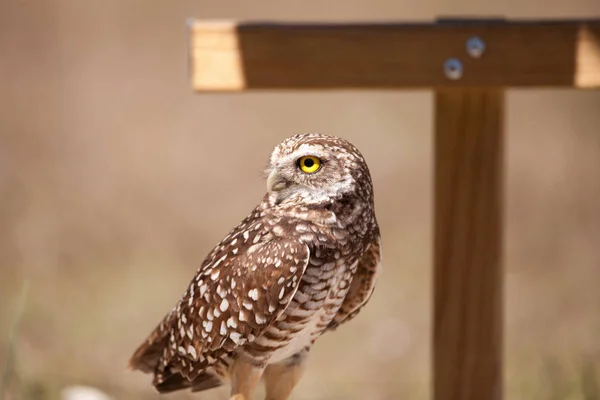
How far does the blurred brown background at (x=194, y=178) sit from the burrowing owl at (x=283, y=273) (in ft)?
9.36

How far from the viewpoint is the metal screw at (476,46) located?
2.49m

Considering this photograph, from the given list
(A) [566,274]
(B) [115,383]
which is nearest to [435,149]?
(B) [115,383]

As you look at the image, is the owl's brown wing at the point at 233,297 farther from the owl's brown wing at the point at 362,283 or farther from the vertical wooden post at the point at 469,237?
the vertical wooden post at the point at 469,237

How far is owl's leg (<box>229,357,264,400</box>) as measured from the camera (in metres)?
2.13

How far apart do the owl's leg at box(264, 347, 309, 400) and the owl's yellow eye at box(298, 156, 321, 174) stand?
23.5 inches

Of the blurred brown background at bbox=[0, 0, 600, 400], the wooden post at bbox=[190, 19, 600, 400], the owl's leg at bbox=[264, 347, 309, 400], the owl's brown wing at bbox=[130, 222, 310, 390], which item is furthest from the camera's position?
the blurred brown background at bbox=[0, 0, 600, 400]

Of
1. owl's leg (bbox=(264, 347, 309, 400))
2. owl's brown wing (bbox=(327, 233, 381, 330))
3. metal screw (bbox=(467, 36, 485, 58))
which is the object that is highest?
metal screw (bbox=(467, 36, 485, 58))

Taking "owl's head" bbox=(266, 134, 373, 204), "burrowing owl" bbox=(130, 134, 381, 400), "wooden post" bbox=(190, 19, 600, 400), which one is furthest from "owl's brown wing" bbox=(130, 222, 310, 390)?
"wooden post" bbox=(190, 19, 600, 400)

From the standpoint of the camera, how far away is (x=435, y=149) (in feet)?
9.46

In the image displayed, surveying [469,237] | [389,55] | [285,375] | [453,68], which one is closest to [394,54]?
[389,55]

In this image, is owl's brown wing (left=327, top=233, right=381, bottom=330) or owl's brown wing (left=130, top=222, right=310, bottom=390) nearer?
owl's brown wing (left=130, top=222, right=310, bottom=390)

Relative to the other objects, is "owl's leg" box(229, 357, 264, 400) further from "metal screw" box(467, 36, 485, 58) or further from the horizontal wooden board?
"metal screw" box(467, 36, 485, 58)

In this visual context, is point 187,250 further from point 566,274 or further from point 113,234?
point 566,274

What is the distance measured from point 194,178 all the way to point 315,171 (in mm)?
4935
